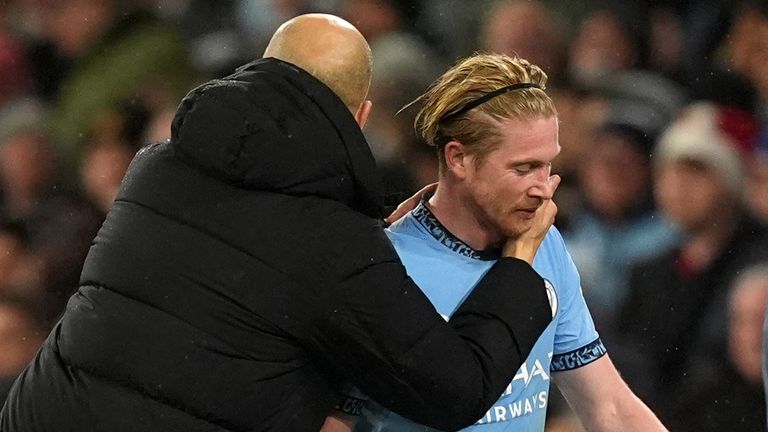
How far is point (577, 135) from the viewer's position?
2812mm

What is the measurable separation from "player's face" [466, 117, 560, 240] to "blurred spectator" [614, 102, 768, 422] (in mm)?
1313

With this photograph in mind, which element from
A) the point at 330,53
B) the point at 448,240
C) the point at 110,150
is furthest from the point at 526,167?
the point at 110,150

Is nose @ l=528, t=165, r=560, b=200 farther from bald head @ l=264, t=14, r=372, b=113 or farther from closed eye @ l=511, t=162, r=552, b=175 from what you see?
bald head @ l=264, t=14, r=372, b=113

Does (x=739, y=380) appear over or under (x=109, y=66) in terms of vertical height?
under

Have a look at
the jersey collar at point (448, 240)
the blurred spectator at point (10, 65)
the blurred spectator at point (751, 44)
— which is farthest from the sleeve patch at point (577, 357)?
the blurred spectator at point (10, 65)

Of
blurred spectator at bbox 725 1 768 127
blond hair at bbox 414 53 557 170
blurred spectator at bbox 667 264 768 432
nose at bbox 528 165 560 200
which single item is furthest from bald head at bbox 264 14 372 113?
blurred spectator at bbox 725 1 768 127

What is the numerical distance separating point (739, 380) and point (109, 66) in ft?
5.54

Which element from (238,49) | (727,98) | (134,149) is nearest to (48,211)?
(134,149)

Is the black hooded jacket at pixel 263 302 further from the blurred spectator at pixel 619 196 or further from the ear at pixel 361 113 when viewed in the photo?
the blurred spectator at pixel 619 196

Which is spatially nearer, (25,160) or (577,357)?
(577,357)

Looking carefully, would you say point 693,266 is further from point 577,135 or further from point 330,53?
point 330,53

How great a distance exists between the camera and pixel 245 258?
1275 millimetres

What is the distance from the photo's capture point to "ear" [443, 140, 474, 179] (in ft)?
4.78

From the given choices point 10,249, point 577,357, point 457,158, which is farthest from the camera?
point 10,249
